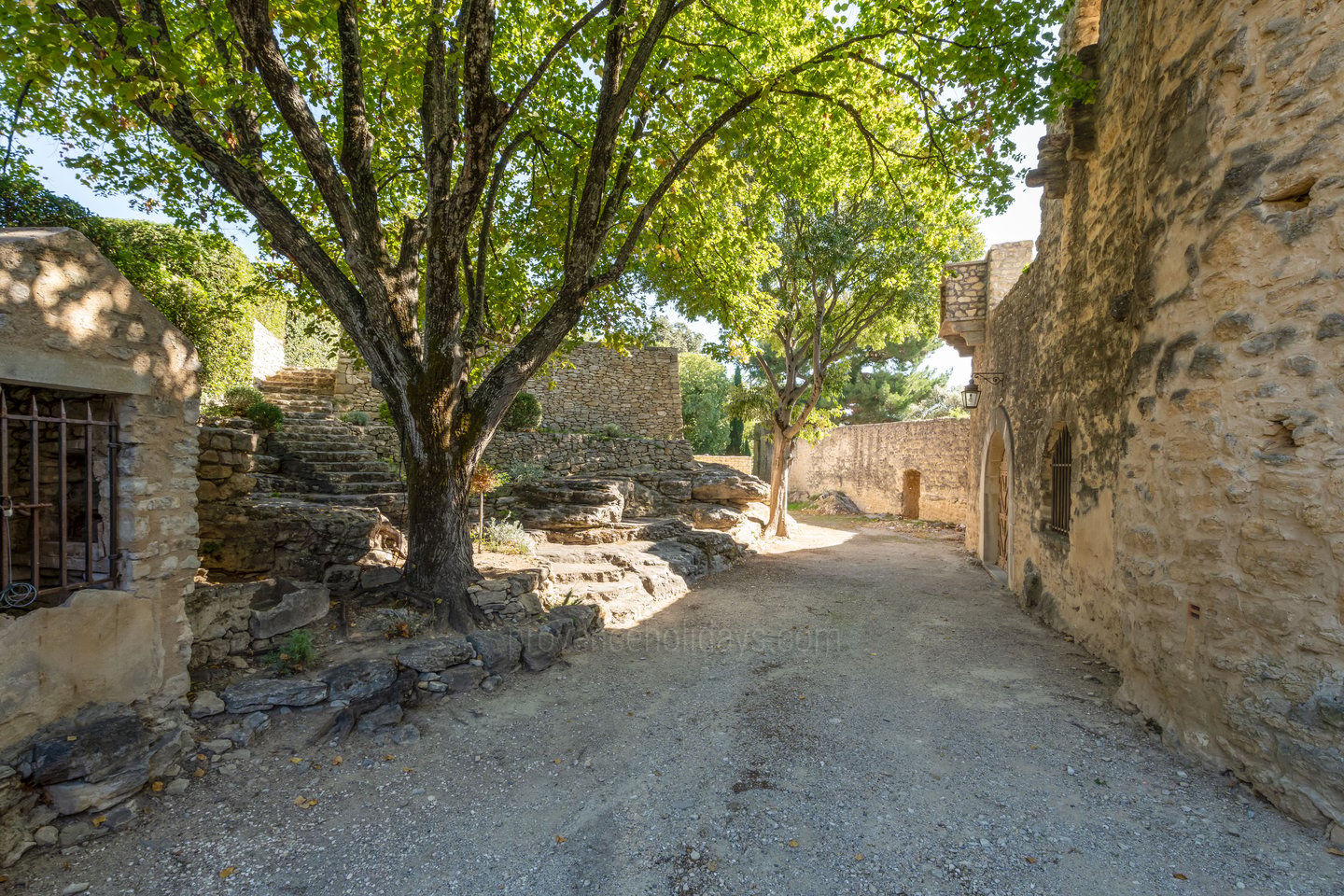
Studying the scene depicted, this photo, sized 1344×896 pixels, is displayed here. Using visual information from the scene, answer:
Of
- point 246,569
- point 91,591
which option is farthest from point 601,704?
point 246,569

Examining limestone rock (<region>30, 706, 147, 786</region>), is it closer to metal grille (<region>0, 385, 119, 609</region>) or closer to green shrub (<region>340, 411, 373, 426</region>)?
metal grille (<region>0, 385, 119, 609</region>)

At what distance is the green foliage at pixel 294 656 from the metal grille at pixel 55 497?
1178 mm

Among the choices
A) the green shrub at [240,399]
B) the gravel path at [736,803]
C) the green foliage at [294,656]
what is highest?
the green shrub at [240,399]

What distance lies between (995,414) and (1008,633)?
4.34 m

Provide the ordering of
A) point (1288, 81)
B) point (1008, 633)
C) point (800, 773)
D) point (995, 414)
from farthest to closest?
point (995, 414) → point (1008, 633) → point (800, 773) → point (1288, 81)

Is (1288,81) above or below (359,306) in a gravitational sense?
above

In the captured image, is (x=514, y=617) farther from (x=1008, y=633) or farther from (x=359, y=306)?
(x=1008, y=633)

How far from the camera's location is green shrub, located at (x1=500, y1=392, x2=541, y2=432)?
42.8ft

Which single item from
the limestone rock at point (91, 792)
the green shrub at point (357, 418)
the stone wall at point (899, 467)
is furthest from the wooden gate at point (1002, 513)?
the green shrub at point (357, 418)

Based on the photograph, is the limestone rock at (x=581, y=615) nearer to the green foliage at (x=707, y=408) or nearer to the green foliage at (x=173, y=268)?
the green foliage at (x=173, y=268)

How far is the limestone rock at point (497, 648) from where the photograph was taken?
4.91 m

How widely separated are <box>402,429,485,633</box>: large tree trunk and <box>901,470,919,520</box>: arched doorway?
1524 centimetres

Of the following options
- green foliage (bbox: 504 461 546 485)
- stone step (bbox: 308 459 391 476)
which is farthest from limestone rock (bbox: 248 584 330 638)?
green foliage (bbox: 504 461 546 485)

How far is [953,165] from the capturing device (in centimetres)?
628
